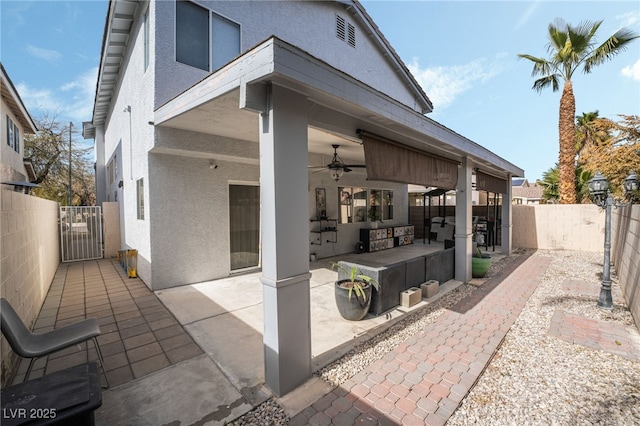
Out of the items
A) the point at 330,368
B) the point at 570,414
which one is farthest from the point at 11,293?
the point at 570,414

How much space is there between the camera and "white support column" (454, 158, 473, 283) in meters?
6.61

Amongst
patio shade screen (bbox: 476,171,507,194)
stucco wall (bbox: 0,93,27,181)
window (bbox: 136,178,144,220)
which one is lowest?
window (bbox: 136,178,144,220)

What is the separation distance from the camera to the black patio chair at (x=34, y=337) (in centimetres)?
227

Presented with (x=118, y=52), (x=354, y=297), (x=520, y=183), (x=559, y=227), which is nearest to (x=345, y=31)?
(x=118, y=52)

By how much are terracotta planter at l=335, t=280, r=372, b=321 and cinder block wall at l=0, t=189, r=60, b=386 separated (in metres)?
3.79

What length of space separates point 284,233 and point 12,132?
14347mm

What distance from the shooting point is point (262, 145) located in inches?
104

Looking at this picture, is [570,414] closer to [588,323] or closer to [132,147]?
[588,323]

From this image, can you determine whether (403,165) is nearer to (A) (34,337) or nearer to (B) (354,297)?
(B) (354,297)

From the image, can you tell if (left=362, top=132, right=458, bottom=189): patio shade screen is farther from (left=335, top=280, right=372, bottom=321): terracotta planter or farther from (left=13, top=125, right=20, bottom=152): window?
(left=13, top=125, right=20, bottom=152): window

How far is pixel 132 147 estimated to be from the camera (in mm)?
6875

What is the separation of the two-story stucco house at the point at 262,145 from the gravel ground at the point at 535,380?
2.51 feet

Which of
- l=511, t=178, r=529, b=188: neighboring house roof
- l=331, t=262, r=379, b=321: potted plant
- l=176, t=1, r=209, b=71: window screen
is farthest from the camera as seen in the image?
l=511, t=178, r=529, b=188: neighboring house roof

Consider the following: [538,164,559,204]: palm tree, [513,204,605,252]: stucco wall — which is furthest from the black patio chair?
[538,164,559,204]: palm tree
